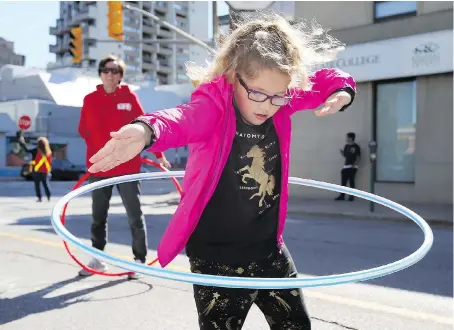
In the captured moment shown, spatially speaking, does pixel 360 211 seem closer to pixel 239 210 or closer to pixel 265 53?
pixel 239 210

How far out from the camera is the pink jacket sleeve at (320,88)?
275cm

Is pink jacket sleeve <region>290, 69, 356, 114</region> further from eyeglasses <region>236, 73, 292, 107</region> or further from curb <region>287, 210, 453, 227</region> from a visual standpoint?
curb <region>287, 210, 453, 227</region>

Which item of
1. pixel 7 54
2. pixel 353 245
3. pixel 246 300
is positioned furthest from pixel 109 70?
pixel 7 54

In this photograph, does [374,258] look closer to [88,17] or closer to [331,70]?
[331,70]

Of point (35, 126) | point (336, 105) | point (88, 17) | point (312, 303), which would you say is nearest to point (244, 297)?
point (336, 105)

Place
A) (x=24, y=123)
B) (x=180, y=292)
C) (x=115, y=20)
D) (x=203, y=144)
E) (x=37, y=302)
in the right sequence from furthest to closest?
(x=24, y=123) → (x=115, y=20) → (x=180, y=292) → (x=37, y=302) → (x=203, y=144)

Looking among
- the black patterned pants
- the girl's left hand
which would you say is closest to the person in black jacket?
the girl's left hand

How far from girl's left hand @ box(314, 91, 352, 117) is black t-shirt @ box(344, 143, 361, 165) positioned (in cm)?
1239

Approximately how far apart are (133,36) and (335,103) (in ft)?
356

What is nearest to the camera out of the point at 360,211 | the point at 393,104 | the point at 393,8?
the point at 360,211

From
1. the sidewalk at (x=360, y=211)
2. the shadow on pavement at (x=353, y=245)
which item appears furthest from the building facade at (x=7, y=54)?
the shadow on pavement at (x=353, y=245)

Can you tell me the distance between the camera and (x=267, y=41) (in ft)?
7.77

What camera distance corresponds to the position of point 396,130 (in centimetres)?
1523

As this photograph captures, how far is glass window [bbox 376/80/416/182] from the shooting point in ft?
49.0
